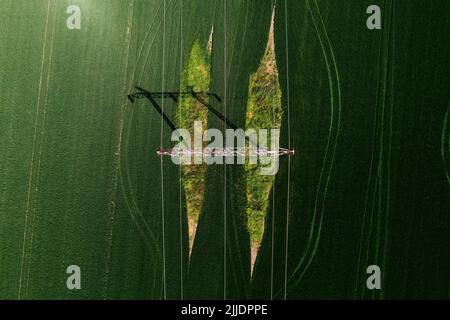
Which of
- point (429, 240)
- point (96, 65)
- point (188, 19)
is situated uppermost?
point (188, 19)

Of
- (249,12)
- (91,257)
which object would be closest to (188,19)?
(249,12)

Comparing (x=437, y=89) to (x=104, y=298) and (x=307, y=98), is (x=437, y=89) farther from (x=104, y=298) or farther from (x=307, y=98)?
(x=104, y=298)

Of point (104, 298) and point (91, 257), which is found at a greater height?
point (91, 257)

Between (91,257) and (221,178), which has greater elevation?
(221,178)

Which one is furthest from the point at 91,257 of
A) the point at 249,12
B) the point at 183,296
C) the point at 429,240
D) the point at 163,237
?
the point at 429,240
